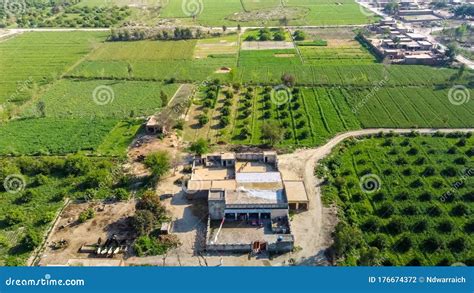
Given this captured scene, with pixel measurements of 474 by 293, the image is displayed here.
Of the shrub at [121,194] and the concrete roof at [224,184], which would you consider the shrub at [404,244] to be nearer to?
the concrete roof at [224,184]

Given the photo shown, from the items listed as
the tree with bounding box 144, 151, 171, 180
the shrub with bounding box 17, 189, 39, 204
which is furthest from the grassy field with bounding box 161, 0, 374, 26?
the shrub with bounding box 17, 189, 39, 204

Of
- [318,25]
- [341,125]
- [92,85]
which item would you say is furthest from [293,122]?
[318,25]

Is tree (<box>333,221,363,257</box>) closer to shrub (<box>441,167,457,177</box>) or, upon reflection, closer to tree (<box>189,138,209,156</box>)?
shrub (<box>441,167,457,177</box>)

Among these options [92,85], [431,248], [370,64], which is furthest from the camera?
[370,64]

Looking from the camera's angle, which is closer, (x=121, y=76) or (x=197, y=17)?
(x=121, y=76)

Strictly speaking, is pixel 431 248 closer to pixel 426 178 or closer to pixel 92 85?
pixel 426 178

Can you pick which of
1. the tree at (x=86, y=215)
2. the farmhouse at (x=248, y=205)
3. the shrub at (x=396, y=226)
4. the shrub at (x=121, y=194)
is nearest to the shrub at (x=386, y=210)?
the shrub at (x=396, y=226)
